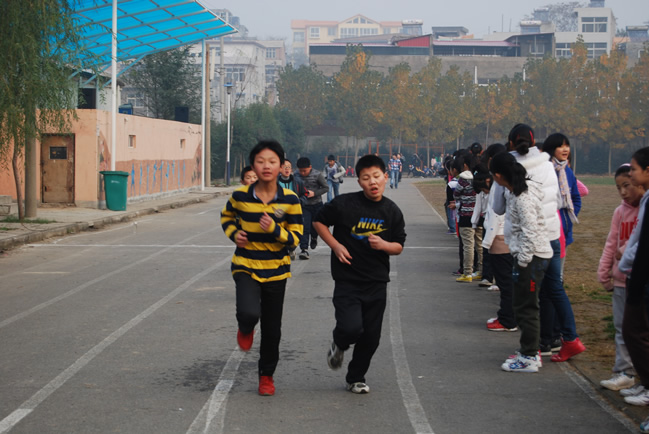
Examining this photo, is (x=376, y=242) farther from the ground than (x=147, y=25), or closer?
closer

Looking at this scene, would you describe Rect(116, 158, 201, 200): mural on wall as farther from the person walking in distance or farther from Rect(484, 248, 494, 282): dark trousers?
Rect(484, 248, 494, 282): dark trousers

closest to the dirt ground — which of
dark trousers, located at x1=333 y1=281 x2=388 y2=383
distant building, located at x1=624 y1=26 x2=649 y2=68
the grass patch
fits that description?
dark trousers, located at x1=333 y1=281 x2=388 y2=383

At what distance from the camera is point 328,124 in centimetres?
8950

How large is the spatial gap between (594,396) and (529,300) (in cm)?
95

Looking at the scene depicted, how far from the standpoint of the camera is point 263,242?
5.98 m

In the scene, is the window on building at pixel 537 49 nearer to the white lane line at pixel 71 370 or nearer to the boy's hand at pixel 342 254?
the white lane line at pixel 71 370

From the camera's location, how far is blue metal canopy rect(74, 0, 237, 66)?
29.0 metres

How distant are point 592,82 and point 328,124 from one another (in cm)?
2687

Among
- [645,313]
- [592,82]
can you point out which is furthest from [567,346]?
[592,82]

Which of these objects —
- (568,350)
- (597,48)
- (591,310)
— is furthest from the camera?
(597,48)

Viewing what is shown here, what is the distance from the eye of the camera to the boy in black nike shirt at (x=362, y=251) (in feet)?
19.7

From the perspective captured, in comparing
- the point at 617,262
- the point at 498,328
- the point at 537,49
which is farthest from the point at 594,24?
the point at 617,262

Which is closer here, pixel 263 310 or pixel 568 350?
pixel 263 310

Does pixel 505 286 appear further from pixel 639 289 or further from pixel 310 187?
pixel 310 187
